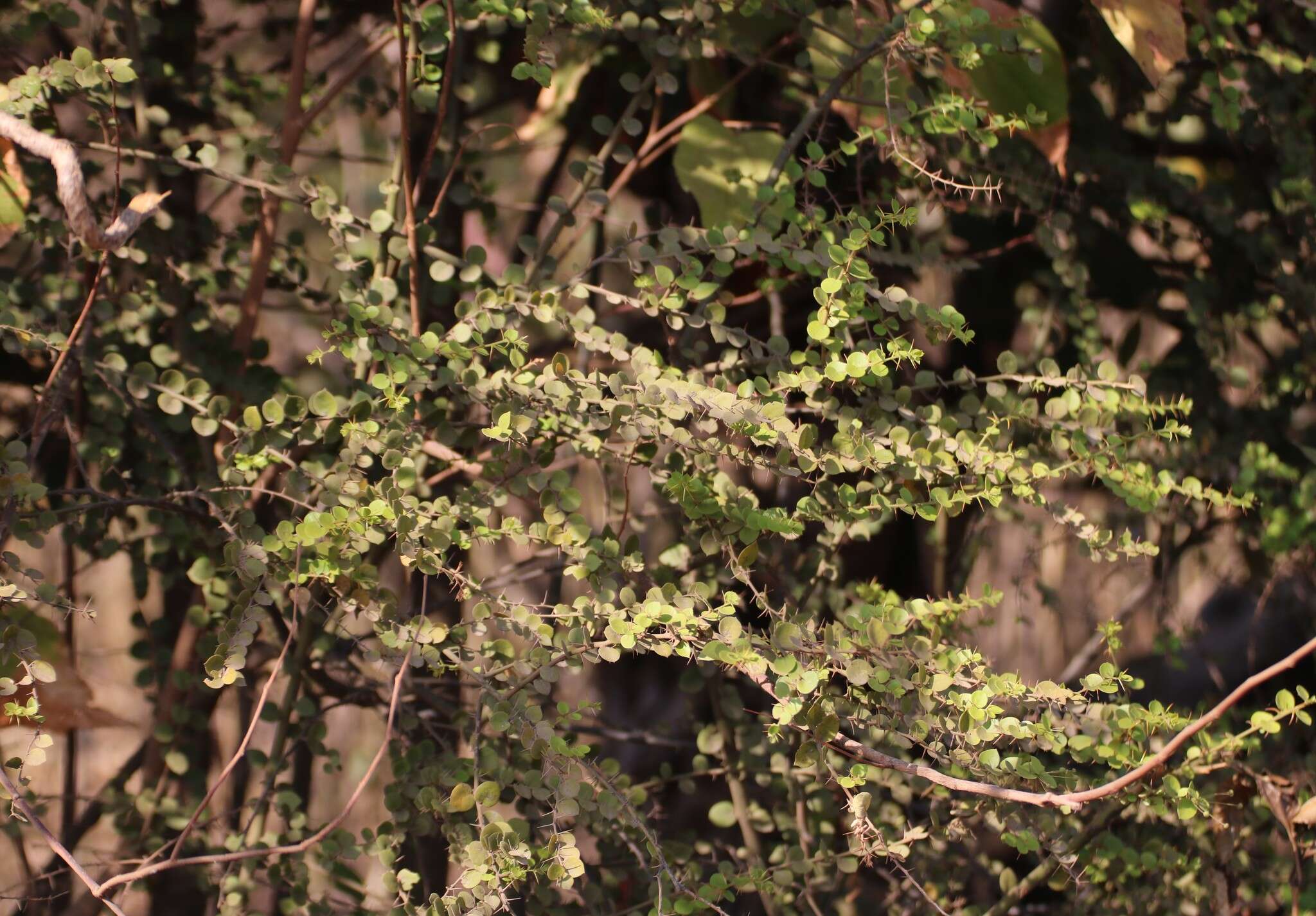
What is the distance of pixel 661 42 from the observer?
46.8 inches

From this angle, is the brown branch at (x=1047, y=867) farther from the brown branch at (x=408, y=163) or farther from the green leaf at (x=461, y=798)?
the brown branch at (x=408, y=163)

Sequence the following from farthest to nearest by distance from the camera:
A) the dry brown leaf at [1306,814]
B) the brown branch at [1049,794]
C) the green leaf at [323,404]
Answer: the dry brown leaf at [1306,814] < the green leaf at [323,404] < the brown branch at [1049,794]

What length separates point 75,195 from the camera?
90 centimetres

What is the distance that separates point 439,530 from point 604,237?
790 millimetres

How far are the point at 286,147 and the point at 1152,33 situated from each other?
909 mm

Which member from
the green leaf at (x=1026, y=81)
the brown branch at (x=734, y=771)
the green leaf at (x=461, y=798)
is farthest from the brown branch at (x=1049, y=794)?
the green leaf at (x=1026, y=81)

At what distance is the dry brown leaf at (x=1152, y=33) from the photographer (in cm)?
117

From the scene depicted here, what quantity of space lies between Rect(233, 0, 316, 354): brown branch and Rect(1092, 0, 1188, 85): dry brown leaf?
838 mm

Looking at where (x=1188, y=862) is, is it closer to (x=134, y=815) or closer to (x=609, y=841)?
(x=609, y=841)

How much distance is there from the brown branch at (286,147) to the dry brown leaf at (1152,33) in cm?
84

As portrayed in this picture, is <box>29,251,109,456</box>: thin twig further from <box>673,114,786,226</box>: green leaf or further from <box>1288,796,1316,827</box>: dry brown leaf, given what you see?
<box>1288,796,1316,827</box>: dry brown leaf

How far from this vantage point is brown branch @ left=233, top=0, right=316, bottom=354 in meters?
1.21

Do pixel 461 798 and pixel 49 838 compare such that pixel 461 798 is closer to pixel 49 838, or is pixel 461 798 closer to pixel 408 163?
pixel 49 838

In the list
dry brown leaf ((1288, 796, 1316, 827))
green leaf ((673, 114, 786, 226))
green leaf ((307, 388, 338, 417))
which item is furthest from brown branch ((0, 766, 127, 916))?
dry brown leaf ((1288, 796, 1316, 827))
